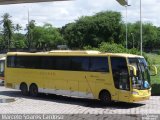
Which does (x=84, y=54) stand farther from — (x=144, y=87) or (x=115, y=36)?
(x=115, y=36)

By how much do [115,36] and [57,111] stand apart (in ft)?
248

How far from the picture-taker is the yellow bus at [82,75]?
65.7 feet

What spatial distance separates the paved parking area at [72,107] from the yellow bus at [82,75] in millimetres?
471

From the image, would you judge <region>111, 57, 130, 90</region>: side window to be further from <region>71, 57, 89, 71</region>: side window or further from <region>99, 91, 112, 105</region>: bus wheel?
<region>71, 57, 89, 71</region>: side window

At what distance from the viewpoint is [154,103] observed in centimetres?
2134


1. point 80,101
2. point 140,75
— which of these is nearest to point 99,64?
point 140,75

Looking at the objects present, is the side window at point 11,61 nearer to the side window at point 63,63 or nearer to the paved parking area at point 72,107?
the paved parking area at point 72,107

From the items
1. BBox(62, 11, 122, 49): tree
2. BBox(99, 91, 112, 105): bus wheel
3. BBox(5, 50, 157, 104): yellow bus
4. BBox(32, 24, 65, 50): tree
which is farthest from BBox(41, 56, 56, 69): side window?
BBox(32, 24, 65, 50): tree

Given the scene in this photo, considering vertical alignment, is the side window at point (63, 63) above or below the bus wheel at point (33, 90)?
above

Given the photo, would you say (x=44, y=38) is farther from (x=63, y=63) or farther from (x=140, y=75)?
(x=140, y=75)

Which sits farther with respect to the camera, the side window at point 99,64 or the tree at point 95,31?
the tree at point 95,31

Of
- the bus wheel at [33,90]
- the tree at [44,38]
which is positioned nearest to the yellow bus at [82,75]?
the bus wheel at [33,90]

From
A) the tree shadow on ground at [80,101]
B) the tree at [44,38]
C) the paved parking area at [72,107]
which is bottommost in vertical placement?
the tree shadow on ground at [80,101]

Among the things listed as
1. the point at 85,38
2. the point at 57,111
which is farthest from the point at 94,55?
the point at 85,38
